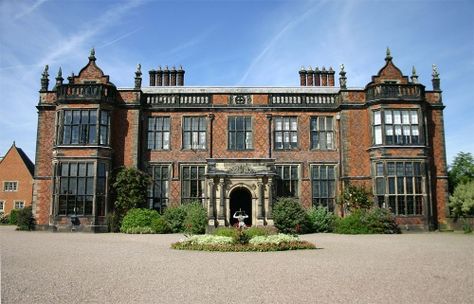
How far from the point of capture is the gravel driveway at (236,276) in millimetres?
7770

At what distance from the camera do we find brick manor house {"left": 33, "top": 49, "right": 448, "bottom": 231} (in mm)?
25703

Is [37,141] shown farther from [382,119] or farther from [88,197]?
[382,119]

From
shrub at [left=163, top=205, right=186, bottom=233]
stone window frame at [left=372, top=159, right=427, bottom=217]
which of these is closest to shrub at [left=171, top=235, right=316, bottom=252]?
shrub at [left=163, top=205, right=186, bottom=233]

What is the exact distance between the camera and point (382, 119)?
26547 mm

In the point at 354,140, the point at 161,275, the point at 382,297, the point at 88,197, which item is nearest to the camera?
the point at 382,297

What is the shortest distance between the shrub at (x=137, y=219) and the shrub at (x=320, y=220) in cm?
1002

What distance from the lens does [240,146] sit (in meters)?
28.5

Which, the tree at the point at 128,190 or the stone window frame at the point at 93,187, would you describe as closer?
the stone window frame at the point at 93,187

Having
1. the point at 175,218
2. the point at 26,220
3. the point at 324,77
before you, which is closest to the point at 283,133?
the point at 324,77

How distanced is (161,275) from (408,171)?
68.0ft

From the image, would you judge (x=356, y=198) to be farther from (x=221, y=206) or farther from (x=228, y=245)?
(x=228, y=245)

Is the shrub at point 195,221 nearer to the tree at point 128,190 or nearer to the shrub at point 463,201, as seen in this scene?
the tree at point 128,190

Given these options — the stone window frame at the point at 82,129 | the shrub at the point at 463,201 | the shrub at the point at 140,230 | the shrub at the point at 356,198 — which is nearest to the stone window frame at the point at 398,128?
the shrub at the point at 356,198

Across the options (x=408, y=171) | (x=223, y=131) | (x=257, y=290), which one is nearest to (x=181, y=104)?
(x=223, y=131)
